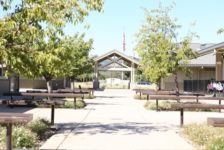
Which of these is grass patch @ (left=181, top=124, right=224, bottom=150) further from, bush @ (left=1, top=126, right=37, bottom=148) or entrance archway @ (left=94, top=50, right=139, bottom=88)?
entrance archway @ (left=94, top=50, right=139, bottom=88)

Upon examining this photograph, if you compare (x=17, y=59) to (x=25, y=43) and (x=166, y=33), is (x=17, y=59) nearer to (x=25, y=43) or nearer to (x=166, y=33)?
(x=25, y=43)

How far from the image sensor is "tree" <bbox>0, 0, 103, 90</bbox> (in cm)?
1207

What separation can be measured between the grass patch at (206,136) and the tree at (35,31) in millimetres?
3977

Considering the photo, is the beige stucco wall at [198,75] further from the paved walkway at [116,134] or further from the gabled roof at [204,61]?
the paved walkway at [116,134]

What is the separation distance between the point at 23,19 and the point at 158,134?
4929 mm

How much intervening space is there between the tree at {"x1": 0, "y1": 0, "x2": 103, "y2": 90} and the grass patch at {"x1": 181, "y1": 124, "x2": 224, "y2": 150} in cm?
398

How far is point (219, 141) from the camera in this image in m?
10.8

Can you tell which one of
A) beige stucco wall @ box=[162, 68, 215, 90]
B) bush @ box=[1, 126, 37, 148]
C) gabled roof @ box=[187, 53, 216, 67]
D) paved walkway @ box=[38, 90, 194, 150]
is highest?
gabled roof @ box=[187, 53, 216, 67]

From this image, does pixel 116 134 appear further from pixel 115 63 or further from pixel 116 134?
pixel 115 63

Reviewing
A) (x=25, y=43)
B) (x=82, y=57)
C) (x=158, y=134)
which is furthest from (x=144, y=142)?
(x=82, y=57)

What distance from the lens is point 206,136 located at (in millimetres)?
12367

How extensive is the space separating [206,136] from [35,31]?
4.87m

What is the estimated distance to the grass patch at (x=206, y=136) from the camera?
35.1 feet

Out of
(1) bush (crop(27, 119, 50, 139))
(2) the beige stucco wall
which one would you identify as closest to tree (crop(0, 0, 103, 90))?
(1) bush (crop(27, 119, 50, 139))
